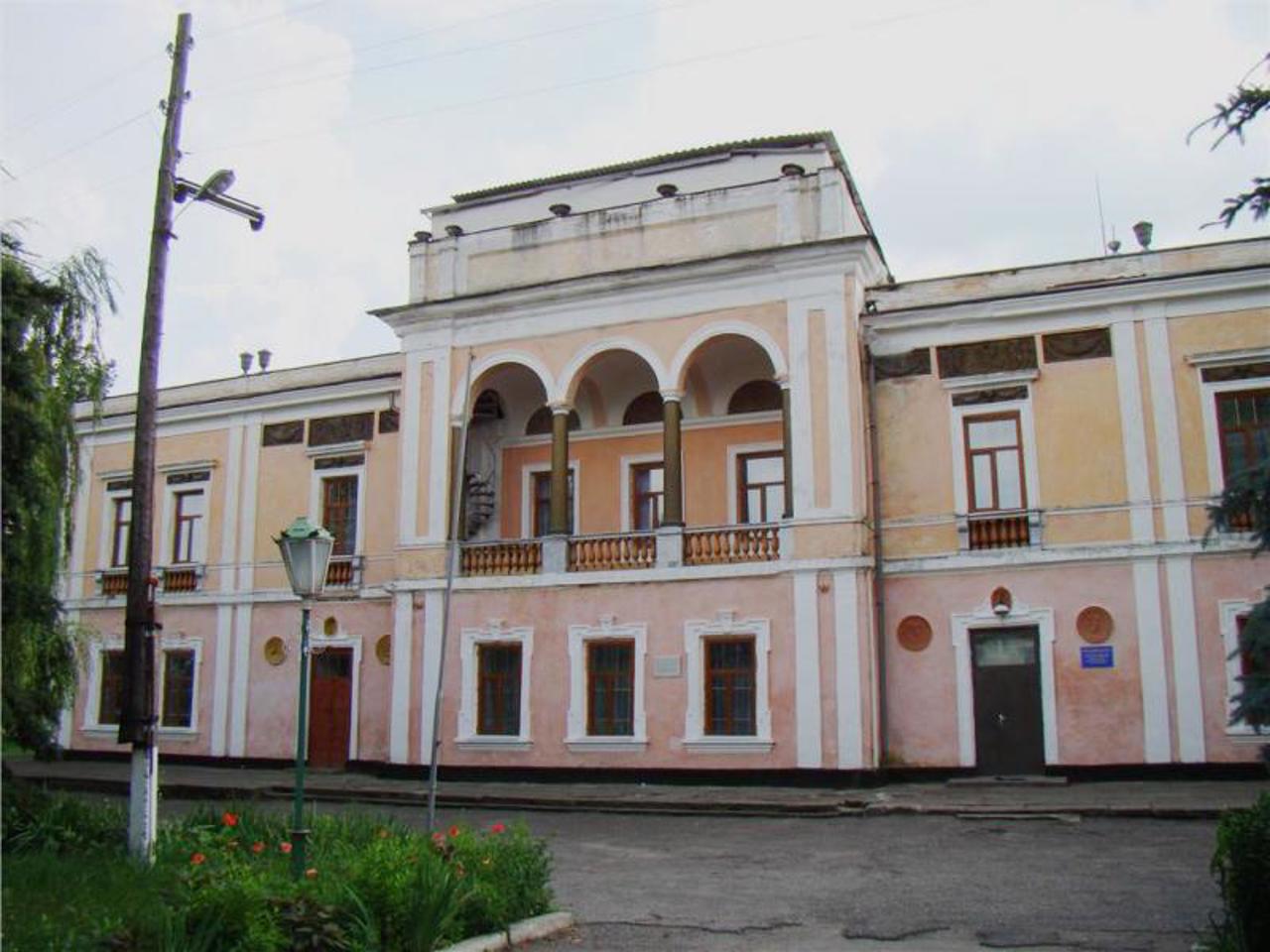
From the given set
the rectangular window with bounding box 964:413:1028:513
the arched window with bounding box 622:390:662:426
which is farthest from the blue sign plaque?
the arched window with bounding box 622:390:662:426

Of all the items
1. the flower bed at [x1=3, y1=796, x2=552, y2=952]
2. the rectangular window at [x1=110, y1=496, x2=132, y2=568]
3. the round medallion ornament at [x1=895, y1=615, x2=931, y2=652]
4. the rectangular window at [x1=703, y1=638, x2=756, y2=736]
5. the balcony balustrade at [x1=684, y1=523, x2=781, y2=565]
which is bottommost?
the flower bed at [x1=3, y1=796, x2=552, y2=952]

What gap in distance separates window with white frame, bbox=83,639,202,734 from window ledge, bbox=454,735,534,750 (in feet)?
25.1

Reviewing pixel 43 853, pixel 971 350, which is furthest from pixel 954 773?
pixel 43 853

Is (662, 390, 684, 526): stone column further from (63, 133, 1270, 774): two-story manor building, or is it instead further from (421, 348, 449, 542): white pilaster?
(421, 348, 449, 542): white pilaster

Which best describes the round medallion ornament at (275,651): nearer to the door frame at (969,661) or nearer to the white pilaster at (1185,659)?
the door frame at (969,661)

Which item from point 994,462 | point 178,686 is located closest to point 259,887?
point 994,462

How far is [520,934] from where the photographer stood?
846cm

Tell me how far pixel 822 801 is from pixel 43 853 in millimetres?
10572

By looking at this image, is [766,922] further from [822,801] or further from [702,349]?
[702,349]

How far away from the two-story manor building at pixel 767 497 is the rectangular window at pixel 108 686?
2878 mm

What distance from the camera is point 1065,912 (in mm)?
9609

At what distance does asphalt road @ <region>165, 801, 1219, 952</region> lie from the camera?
8.84m

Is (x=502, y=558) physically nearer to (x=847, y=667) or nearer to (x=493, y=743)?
(x=493, y=743)

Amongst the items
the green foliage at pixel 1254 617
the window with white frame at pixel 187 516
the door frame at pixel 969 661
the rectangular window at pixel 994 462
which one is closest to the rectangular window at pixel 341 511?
the window with white frame at pixel 187 516
